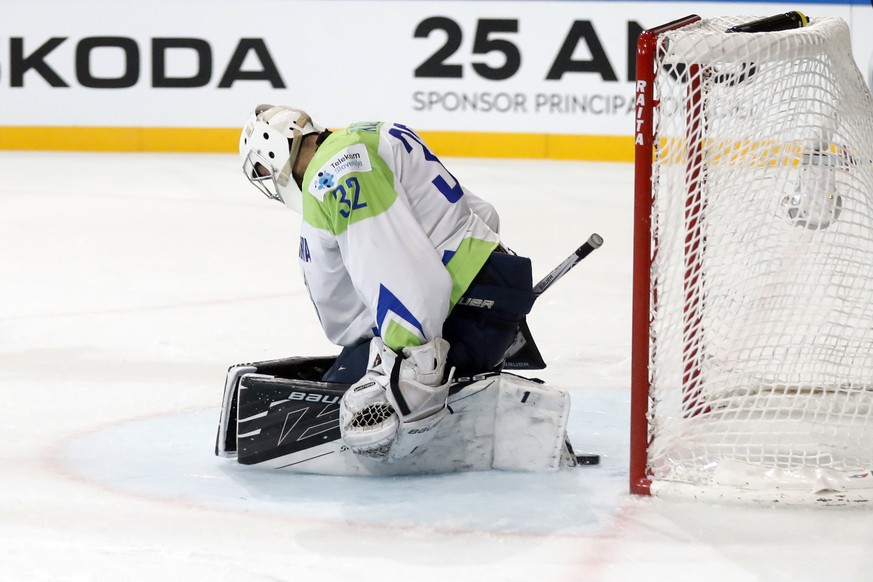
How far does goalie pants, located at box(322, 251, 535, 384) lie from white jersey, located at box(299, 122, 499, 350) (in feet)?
0.11

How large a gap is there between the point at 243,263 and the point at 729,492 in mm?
2882

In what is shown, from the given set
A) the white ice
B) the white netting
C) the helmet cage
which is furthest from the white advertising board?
the helmet cage

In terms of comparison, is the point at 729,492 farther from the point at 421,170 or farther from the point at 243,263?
the point at 243,263

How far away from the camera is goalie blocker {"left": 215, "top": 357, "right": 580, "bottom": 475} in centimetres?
240

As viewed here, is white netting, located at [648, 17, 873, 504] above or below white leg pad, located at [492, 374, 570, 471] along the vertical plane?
above

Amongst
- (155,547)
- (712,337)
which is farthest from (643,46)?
(155,547)

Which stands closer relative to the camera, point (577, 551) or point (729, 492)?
point (577, 551)

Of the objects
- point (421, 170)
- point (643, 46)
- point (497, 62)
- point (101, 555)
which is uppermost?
point (497, 62)

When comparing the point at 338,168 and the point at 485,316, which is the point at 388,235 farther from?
the point at 485,316

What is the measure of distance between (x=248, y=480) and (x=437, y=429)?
1.14ft

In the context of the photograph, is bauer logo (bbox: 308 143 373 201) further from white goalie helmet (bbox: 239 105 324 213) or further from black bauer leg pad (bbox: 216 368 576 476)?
black bauer leg pad (bbox: 216 368 576 476)

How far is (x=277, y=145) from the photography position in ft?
7.99

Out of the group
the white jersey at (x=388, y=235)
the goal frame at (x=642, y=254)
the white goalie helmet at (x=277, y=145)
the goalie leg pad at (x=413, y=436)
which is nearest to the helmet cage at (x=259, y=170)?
the white goalie helmet at (x=277, y=145)

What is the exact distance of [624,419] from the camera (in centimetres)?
286
